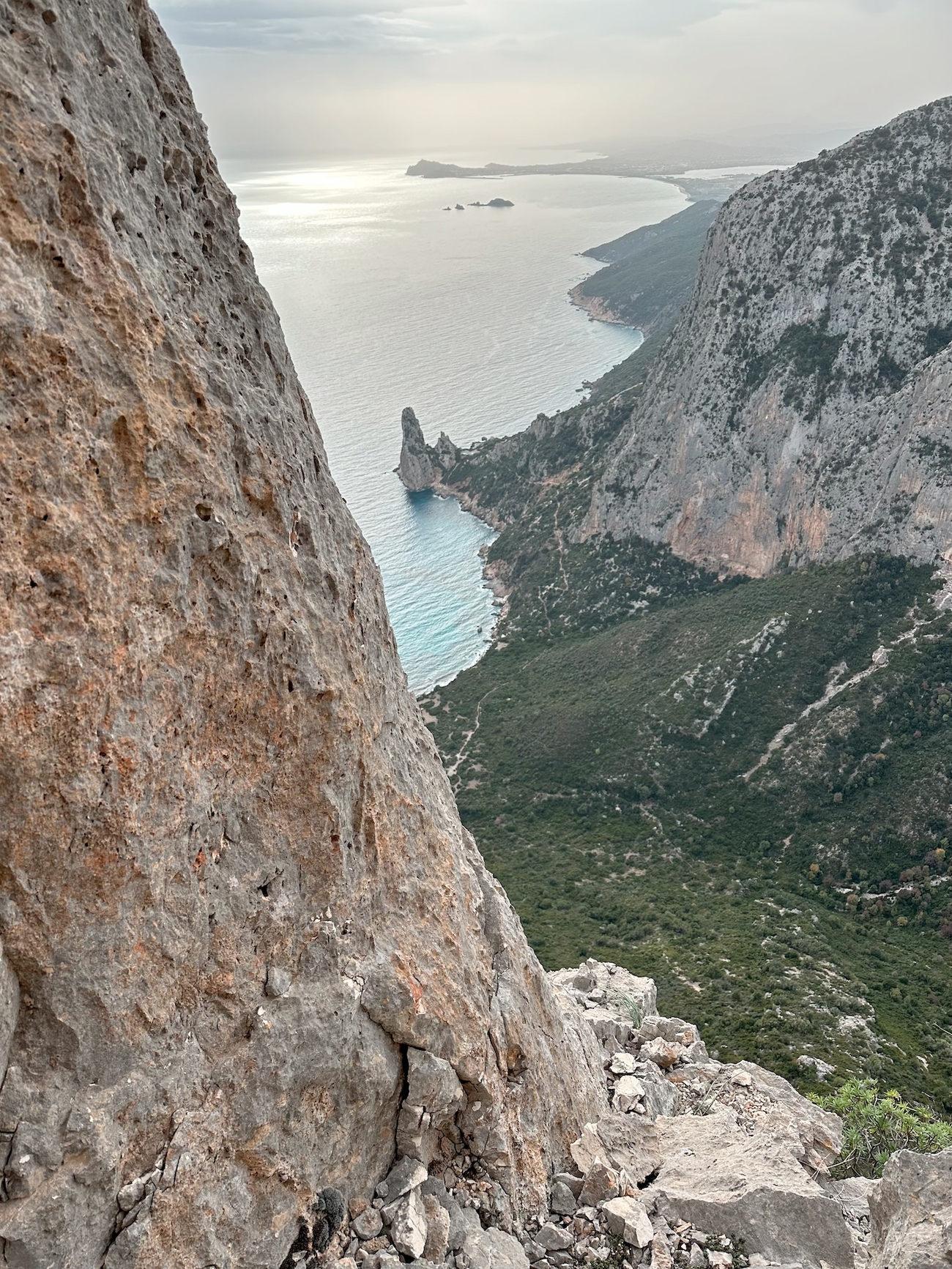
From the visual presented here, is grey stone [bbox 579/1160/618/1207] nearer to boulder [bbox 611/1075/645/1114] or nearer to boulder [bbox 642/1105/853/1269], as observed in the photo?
boulder [bbox 642/1105/853/1269]

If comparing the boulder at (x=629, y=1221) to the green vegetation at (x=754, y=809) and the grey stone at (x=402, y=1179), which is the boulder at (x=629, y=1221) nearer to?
the grey stone at (x=402, y=1179)

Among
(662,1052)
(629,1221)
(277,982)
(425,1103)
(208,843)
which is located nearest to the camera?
(208,843)

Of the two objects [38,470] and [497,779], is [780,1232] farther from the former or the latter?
[497,779]

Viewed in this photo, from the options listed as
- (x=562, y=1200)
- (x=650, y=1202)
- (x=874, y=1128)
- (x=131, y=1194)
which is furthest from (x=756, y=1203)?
(x=131, y=1194)

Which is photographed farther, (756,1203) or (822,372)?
(822,372)

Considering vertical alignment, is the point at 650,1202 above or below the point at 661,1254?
below

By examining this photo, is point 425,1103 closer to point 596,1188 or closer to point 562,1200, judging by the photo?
point 562,1200

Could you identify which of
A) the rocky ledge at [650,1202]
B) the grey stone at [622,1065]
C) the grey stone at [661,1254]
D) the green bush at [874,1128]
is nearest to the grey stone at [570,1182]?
the rocky ledge at [650,1202]

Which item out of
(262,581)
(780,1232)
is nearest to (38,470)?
(262,581)
